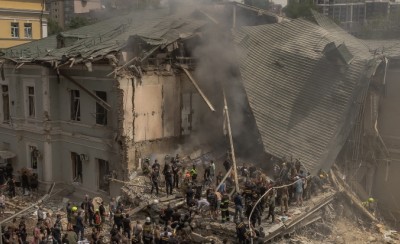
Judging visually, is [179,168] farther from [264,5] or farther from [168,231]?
[264,5]

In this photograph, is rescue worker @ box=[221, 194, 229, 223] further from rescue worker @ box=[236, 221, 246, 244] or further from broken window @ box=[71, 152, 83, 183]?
broken window @ box=[71, 152, 83, 183]

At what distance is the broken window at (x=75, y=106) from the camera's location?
997 inches

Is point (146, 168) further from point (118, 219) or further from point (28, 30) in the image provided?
point (28, 30)

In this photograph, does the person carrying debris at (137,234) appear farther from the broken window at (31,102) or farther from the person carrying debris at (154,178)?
the broken window at (31,102)

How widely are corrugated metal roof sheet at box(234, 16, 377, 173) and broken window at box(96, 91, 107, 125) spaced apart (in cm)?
671

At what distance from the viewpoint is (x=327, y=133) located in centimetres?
2100

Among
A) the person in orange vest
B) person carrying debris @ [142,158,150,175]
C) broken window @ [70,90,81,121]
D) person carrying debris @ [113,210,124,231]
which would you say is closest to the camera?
person carrying debris @ [113,210,124,231]

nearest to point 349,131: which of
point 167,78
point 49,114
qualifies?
point 167,78

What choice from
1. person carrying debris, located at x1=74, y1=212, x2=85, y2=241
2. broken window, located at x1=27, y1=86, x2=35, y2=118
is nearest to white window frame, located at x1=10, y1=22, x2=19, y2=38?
broken window, located at x1=27, y1=86, x2=35, y2=118

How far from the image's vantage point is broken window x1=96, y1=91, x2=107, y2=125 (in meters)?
23.7

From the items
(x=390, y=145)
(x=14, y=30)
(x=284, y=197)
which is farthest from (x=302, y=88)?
(x=14, y=30)

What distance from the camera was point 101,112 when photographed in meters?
24.0

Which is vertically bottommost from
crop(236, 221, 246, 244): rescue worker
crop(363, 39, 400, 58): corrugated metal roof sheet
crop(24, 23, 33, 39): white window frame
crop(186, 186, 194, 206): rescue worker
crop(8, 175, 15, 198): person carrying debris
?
crop(8, 175, 15, 198): person carrying debris

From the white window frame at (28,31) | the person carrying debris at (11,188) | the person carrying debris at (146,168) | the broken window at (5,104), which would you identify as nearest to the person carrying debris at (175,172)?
the person carrying debris at (146,168)
